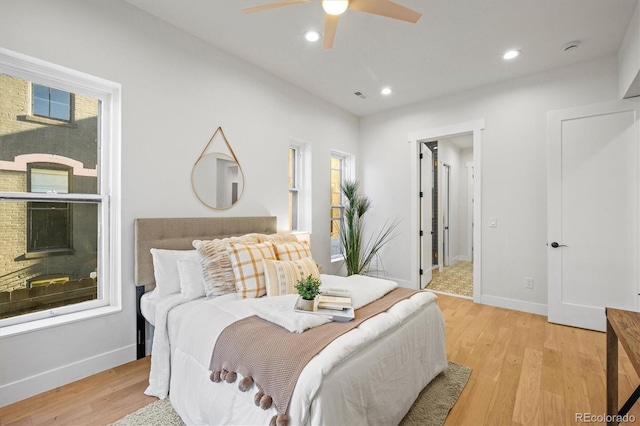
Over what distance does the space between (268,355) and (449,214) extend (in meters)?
6.01

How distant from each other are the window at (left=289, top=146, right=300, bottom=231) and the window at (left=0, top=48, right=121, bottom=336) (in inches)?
83.7

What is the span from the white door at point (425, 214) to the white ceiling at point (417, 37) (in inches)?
47.1

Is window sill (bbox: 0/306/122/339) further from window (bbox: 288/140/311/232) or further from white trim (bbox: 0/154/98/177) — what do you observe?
window (bbox: 288/140/311/232)

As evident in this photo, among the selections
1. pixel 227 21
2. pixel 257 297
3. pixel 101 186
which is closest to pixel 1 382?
pixel 101 186

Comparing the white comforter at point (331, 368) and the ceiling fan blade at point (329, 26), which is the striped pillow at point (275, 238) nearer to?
the white comforter at point (331, 368)

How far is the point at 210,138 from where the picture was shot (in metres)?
2.90

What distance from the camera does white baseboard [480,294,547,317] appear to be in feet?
11.4

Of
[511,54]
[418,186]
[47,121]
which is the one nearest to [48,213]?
[47,121]

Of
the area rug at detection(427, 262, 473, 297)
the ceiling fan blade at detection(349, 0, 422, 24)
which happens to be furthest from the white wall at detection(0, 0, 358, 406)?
the area rug at detection(427, 262, 473, 297)

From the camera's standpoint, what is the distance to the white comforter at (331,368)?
1.23 meters

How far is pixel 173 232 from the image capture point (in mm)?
2549

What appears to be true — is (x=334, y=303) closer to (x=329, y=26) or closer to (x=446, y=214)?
(x=329, y=26)

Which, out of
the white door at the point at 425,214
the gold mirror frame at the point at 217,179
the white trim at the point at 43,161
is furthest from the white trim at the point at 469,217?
the white trim at the point at 43,161

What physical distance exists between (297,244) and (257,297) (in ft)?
2.29
